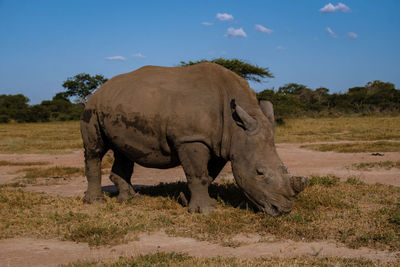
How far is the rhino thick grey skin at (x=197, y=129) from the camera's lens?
5766 mm

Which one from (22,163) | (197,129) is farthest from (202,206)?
(22,163)

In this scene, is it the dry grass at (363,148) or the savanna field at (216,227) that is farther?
the dry grass at (363,148)

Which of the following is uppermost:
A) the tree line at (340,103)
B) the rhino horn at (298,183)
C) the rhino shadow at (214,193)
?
the tree line at (340,103)

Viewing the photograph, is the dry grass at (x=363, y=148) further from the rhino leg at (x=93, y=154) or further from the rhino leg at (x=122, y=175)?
the rhino leg at (x=93, y=154)

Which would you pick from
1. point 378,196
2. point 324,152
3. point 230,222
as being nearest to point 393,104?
point 324,152

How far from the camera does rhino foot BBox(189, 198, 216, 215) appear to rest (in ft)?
19.9

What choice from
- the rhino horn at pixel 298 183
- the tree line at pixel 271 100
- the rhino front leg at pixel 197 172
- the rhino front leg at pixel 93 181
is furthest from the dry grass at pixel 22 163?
the tree line at pixel 271 100

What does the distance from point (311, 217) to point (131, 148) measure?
292 cm

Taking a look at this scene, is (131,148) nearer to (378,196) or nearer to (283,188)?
(283,188)

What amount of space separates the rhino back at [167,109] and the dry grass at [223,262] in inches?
86.7

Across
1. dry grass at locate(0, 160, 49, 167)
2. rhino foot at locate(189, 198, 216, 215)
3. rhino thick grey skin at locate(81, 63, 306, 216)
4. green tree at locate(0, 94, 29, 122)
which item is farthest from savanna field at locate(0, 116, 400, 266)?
green tree at locate(0, 94, 29, 122)

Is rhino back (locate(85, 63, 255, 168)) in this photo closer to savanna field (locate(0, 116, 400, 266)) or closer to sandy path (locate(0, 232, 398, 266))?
savanna field (locate(0, 116, 400, 266))

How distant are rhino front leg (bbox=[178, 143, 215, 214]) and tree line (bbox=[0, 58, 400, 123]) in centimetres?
2179

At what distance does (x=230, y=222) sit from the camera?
5453 mm
